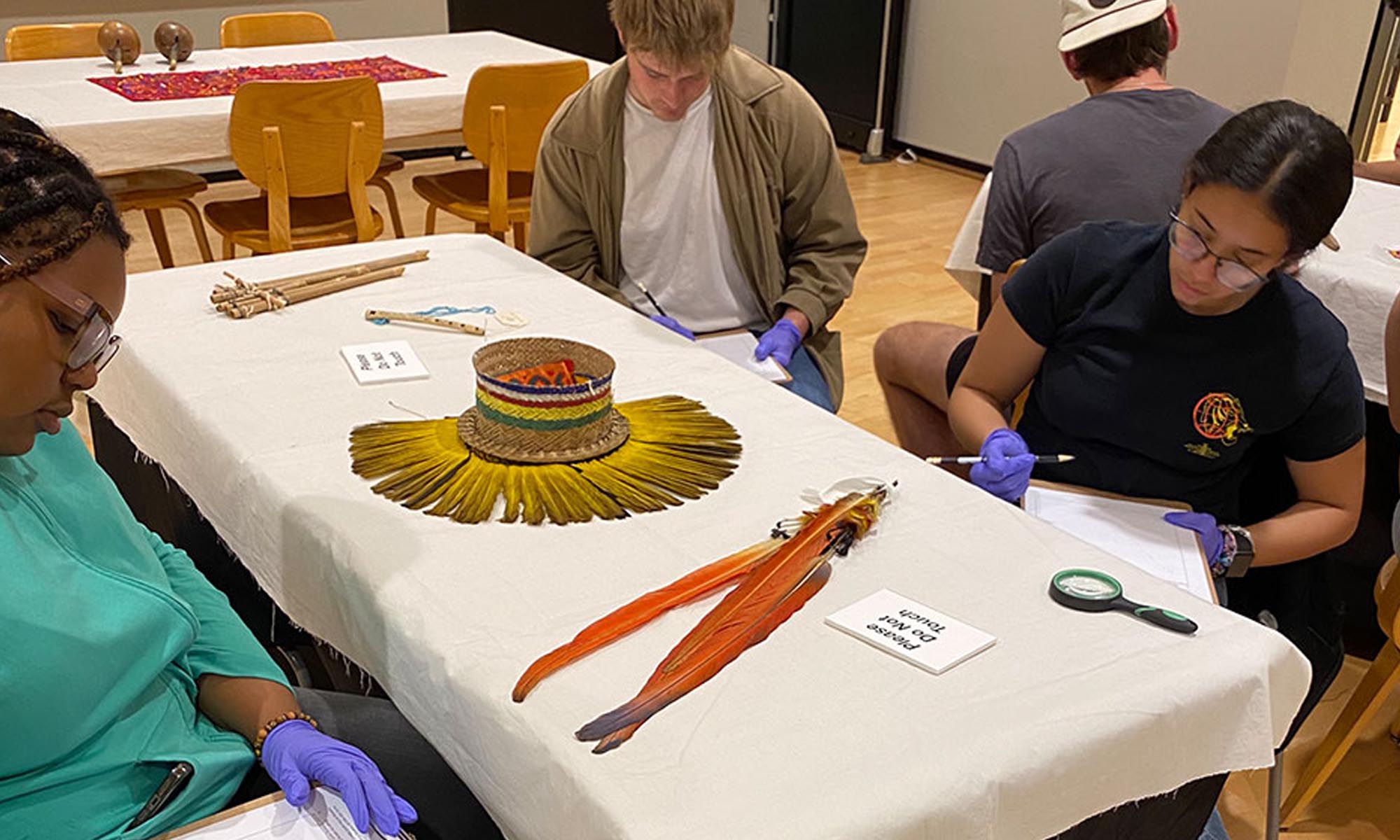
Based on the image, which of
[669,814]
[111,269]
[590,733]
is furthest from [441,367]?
[669,814]

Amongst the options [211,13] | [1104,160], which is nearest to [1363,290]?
[1104,160]

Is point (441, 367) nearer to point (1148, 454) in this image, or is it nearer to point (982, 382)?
point (982, 382)

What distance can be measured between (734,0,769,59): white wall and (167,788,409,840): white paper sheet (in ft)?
21.5

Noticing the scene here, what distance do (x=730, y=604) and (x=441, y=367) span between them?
755 mm

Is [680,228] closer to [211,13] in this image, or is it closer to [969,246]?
[969,246]

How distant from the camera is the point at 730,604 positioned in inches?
48.8

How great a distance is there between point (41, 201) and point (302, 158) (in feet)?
8.68

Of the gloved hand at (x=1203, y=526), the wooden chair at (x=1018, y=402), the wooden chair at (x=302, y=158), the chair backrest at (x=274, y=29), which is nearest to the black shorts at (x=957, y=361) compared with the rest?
the wooden chair at (x=1018, y=402)

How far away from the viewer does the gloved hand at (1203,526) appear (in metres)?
1.73

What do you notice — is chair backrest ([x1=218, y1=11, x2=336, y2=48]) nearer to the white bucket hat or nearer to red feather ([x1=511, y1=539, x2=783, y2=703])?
the white bucket hat

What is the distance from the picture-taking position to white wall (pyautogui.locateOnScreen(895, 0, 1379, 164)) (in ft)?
16.4

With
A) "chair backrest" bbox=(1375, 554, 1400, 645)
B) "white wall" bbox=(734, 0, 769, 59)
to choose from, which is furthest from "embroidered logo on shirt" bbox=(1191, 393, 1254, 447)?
"white wall" bbox=(734, 0, 769, 59)

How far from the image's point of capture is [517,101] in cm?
385

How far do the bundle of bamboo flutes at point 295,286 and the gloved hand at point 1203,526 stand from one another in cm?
133
